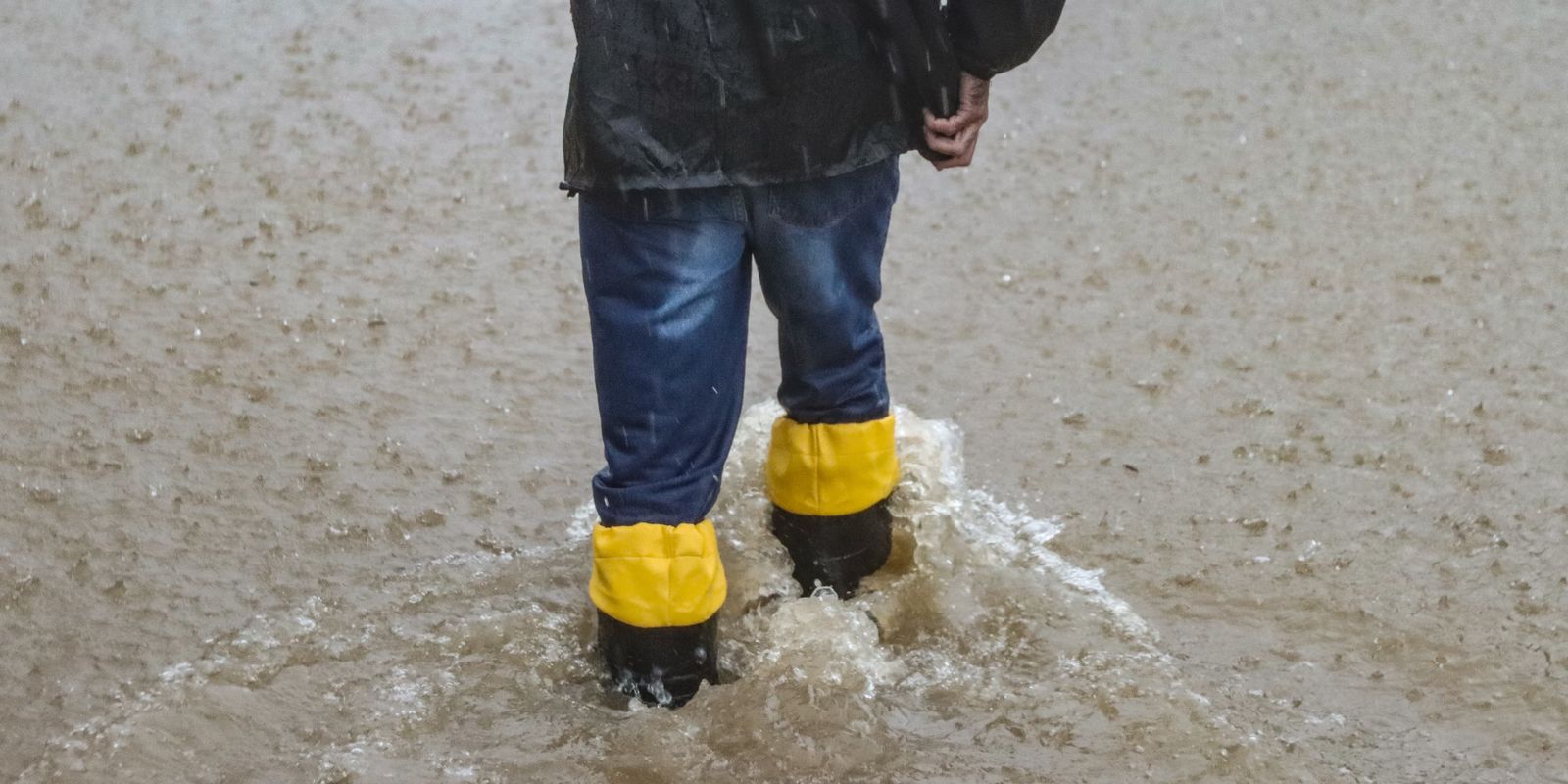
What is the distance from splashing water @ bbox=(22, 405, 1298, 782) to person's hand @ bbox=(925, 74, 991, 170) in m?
0.59

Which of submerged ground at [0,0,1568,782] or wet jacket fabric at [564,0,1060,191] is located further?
submerged ground at [0,0,1568,782]

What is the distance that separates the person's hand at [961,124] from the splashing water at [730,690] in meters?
0.59

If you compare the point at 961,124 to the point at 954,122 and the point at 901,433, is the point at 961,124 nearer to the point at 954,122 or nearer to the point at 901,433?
the point at 954,122

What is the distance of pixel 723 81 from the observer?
1.54 metres

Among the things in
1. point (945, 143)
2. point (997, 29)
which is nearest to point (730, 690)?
point (945, 143)

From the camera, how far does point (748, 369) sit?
263 cm

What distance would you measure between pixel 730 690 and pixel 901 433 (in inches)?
23.8

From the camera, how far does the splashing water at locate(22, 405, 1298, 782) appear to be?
1.68m

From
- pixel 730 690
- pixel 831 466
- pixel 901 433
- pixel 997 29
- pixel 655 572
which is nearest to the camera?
pixel 997 29

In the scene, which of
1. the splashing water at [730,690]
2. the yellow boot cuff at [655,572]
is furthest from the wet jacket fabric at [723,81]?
the splashing water at [730,690]

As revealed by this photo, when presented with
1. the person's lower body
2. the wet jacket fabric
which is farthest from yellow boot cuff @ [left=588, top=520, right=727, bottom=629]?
the wet jacket fabric

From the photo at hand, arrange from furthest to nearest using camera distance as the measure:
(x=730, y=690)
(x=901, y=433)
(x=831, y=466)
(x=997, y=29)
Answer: (x=901, y=433), (x=831, y=466), (x=730, y=690), (x=997, y=29)

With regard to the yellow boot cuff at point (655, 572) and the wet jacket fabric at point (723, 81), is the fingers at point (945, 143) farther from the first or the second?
the yellow boot cuff at point (655, 572)

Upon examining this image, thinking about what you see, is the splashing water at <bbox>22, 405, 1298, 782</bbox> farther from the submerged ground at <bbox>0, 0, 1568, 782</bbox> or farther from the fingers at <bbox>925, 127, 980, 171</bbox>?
the fingers at <bbox>925, 127, 980, 171</bbox>
